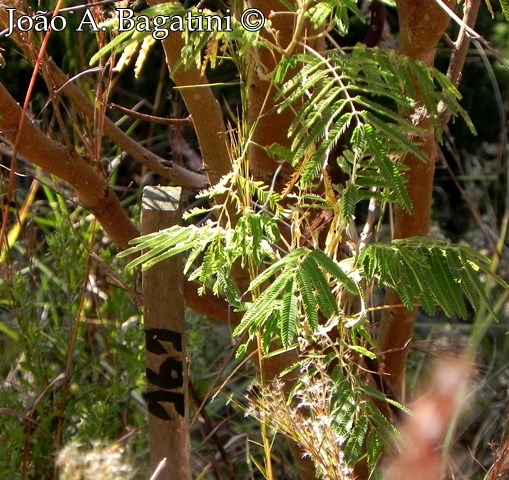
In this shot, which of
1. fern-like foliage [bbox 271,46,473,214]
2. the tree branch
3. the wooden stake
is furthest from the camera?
the tree branch

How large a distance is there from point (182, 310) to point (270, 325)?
0.32 meters

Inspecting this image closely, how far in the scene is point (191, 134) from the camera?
310 centimetres

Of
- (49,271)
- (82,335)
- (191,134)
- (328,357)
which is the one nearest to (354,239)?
(328,357)

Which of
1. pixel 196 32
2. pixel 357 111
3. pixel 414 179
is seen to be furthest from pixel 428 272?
pixel 414 179

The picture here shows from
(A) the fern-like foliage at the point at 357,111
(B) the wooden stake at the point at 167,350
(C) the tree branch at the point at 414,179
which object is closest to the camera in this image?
(A) the fern-like foliage at the point at 357,111

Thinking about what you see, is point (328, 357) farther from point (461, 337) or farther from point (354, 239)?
point (461, 337)

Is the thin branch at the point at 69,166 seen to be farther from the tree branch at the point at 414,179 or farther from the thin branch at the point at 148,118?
the tree branch at the point at 414,179

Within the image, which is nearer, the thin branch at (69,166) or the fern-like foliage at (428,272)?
the fern-like foliage at (428,272)

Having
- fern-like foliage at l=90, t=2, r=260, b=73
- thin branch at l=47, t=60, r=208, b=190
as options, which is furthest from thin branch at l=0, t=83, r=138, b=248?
fern-like foliage at l=90, t=2, r=260, b=73

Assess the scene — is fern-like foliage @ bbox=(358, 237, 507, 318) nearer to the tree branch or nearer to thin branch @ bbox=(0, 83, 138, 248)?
the tree branch

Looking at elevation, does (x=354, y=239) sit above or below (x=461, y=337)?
above

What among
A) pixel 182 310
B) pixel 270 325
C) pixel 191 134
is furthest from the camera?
pixel 191 134

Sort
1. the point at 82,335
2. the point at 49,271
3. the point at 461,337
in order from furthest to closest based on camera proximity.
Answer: the point at 461,337, the point at 49,271, the point at 82,335

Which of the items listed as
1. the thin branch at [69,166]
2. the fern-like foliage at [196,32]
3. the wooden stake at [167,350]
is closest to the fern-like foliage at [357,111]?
the fern-like foliage at [196,32]
